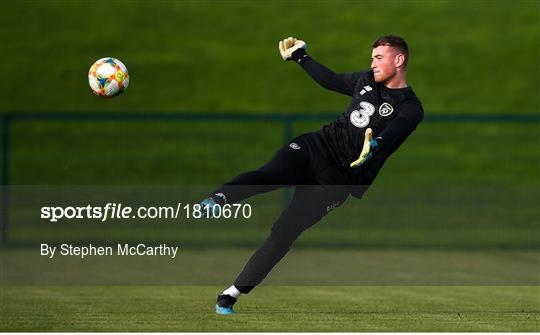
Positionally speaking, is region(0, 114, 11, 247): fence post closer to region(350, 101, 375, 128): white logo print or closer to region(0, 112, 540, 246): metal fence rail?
region(0, 112, 540, 246): metal fence rail

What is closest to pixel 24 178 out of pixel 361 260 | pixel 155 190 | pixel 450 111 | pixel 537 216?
pixel 155 190

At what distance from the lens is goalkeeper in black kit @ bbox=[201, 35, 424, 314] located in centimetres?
1007

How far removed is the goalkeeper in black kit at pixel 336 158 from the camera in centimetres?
1007

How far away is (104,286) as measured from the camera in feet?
43.6

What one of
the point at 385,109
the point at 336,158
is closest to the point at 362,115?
the point at 385,109

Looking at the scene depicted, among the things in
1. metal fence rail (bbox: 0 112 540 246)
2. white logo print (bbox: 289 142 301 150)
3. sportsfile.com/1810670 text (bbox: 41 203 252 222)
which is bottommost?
sportsfile.com/1810670 text (bbox: 41 203 252 222)

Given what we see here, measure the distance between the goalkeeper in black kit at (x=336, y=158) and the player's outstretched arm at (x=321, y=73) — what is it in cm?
1

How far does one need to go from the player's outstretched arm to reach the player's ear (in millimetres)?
371

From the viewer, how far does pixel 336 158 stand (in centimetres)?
1038

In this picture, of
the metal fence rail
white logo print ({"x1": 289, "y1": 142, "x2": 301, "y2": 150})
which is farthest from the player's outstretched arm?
the metal fence rail

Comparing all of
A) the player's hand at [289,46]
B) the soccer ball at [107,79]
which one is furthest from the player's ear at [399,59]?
the soccer ball at [107,79]

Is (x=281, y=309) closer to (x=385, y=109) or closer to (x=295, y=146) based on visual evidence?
(x=295, y=146)

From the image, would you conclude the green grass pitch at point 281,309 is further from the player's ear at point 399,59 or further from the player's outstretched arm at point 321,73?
the player's ear at point 399,59

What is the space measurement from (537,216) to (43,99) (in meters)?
11.4
